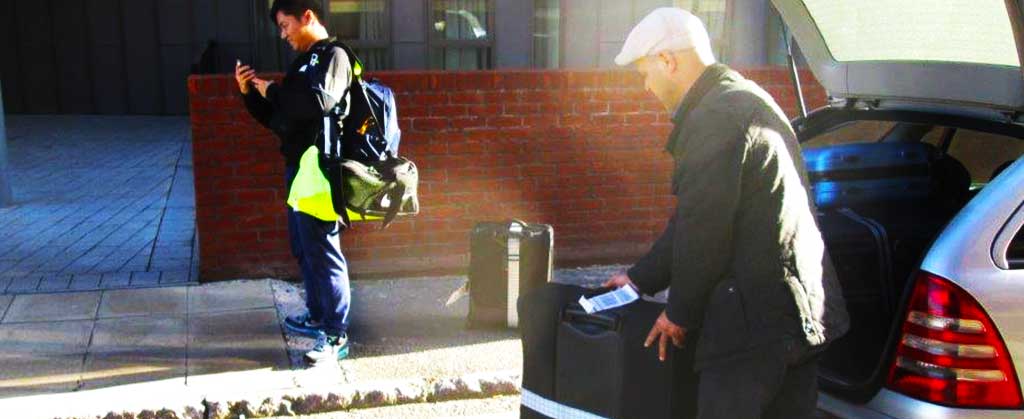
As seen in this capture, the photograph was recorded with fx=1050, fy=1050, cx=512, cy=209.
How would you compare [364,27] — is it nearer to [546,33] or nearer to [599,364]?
[546,33]

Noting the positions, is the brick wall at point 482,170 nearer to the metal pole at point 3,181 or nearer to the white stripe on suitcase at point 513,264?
the white stripe on suitcase at point 513,264

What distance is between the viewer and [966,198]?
14.4 feet

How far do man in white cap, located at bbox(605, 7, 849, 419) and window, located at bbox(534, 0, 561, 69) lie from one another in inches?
435

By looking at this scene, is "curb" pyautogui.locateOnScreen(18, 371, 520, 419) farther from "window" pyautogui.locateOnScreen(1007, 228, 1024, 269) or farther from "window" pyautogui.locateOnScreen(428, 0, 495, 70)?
"window" pyautogui.locateOnScreen(428, 0, 495, 70)

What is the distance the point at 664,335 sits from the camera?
122 inches

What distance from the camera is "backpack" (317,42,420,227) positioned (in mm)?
4996

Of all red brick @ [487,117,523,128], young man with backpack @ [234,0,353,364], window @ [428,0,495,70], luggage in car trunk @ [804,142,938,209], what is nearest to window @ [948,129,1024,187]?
luggage in car trunk @ [804,142,938,209]

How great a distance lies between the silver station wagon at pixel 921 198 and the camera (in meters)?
3.07

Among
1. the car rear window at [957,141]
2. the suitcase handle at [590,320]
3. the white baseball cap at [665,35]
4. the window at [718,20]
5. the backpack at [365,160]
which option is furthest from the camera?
the window at [718,20]

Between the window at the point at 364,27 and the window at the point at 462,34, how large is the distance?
618mm

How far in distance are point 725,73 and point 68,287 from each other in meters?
5.08

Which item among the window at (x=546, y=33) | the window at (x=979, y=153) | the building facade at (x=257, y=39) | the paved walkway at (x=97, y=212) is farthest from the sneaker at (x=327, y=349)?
the window at (x=546, y=33)

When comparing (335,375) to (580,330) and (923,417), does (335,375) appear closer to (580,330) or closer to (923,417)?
(580,330)

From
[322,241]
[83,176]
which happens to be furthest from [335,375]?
[83,176]
